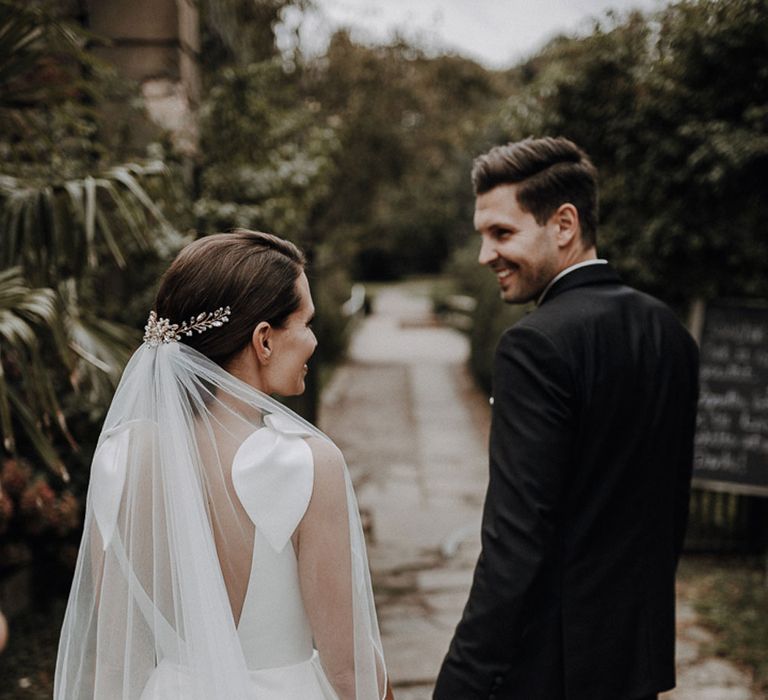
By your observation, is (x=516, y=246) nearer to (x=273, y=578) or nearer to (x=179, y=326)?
(x=179, y=326)

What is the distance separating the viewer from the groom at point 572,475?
1.79 meters

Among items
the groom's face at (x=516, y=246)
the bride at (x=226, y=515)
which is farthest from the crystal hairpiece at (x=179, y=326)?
the groom's face at (x=516, y=246)

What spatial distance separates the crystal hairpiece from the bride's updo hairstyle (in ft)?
0.04

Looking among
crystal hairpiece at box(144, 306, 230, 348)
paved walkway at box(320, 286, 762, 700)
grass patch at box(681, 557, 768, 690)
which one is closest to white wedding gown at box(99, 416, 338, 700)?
crystal hairpiece at box(144, 306, 230, 348)

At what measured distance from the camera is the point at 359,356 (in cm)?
1598

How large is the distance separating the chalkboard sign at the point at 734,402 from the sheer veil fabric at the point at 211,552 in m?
4.20

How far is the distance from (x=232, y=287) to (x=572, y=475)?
34.8 inches

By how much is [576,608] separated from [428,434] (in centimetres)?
789

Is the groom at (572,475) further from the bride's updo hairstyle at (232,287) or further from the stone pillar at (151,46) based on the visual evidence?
the stone pillar at (151,46)

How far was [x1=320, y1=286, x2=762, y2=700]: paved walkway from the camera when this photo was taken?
413 centimetres

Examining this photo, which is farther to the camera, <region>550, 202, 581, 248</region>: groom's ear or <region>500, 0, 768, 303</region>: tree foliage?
<region>500, 0, 768, 303</region>: tree foliage

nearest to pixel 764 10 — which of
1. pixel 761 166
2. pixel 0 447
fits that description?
pixel 761 166

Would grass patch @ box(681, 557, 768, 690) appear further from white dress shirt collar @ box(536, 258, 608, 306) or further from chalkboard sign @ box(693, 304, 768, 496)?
white dress shirt collar @ box(536, 258, 608, 306)

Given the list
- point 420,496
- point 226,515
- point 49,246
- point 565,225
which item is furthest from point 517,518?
point 420,496
